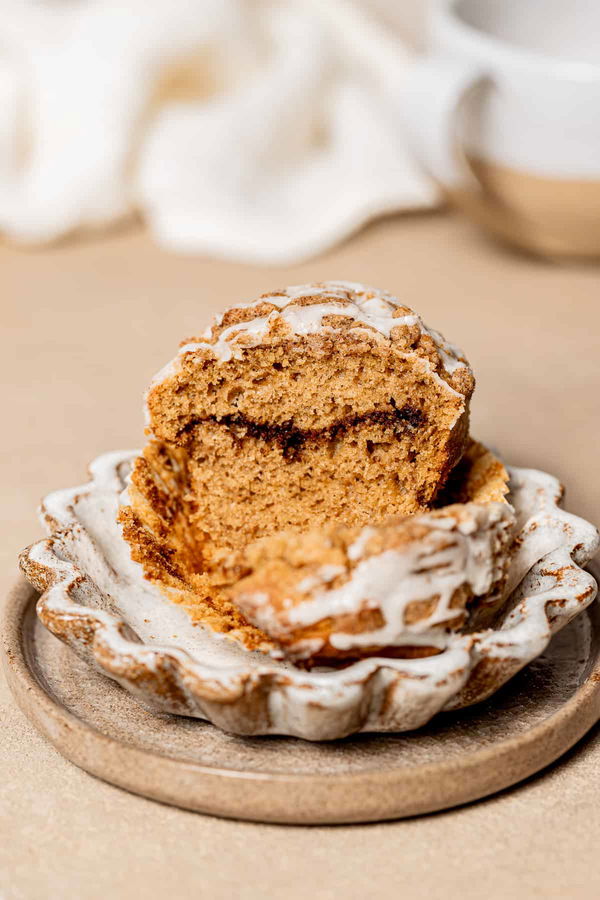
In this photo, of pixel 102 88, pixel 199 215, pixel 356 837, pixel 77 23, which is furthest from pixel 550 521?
pixel 77 23

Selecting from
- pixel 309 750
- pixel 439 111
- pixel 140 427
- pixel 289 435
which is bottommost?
pixel 140 427

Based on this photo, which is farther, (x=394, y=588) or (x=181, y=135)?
(x=181, y=135)

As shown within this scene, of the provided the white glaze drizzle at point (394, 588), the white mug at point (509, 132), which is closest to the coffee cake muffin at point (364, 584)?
the white glaze drizzle at point (394, 588)

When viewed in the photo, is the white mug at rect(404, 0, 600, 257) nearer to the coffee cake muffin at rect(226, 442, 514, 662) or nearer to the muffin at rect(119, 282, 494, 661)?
the muffin at rect(119, 282, 494, 661)

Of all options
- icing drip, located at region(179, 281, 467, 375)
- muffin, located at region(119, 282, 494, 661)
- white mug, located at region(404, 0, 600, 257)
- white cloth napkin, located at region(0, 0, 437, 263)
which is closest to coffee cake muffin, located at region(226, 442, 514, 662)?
muffin, located at region(119, 282, 494, 661)

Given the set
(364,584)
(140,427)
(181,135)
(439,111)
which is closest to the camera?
(364,584)

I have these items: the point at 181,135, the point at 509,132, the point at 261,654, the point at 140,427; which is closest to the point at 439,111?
the point at 509,132

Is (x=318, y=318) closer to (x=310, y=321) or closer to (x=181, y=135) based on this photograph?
(x=310, y=321)
